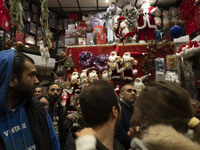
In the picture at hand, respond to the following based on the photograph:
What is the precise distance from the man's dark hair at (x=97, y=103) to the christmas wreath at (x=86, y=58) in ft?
10.6

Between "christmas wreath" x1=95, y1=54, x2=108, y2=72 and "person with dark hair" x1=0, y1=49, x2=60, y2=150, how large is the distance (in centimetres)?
294

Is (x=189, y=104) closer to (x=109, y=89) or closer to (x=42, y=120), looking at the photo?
(x=109, y=89)

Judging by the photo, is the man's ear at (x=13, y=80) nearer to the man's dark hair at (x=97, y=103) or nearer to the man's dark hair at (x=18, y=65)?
the man's dark hair at (x=18, y=65)

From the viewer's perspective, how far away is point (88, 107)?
0.82 metres

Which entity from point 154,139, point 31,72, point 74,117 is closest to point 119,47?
point 74,117

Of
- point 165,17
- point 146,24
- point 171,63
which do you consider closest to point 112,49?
point 146,24

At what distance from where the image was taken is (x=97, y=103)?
2.66 feet

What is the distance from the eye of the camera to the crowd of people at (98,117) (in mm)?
542

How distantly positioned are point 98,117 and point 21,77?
1.69ft

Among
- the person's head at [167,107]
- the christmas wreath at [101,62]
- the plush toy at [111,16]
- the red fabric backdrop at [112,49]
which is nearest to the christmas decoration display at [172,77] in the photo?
the red fabric backdrop at [112,49]

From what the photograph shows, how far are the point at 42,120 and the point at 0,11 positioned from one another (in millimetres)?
3735

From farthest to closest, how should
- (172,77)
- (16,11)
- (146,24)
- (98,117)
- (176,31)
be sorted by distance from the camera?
(146,24) < (176,31) < (172,77) < (16,11) < (98,117)

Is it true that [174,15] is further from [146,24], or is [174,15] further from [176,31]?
[146,24]

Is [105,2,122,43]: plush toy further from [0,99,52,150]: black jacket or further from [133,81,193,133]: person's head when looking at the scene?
[133,81,193,133]: person's head
